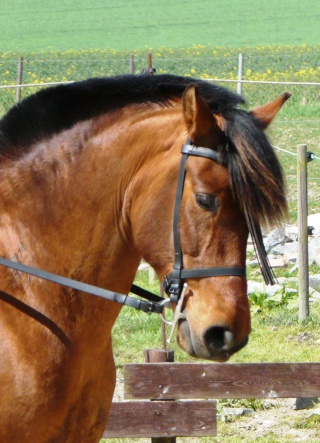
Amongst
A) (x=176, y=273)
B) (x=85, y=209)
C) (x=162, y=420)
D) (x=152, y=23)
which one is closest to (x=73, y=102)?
(x=85, y=209)

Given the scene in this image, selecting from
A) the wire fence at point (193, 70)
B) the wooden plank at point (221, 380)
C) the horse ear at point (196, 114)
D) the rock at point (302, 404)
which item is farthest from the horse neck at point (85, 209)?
the wire fence at point (193, 70)

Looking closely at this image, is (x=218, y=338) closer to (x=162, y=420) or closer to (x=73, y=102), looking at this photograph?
(x=73, y=102)

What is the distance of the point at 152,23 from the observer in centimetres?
3975

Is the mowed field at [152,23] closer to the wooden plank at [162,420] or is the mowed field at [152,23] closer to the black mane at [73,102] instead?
the wooden plank at [162,420]

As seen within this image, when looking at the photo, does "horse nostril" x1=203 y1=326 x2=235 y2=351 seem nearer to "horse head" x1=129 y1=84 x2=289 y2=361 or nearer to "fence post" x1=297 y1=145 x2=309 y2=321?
"horse head" x1=129 y1=84 x2=289 y2=361

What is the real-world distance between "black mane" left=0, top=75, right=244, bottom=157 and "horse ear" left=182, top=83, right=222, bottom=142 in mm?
256

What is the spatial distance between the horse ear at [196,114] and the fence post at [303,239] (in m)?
4.76

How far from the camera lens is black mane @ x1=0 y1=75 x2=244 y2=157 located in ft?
10.3

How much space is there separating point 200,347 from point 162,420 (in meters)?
2.62

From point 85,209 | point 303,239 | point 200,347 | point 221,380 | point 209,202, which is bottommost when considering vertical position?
point 303,239

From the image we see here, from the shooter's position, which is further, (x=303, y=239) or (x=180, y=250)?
(x=303, y=239)

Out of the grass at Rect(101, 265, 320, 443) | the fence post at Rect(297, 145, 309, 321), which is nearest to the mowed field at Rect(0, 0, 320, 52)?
the fence post at Rect(297, 145, 309, 321)

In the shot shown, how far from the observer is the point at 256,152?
283cm

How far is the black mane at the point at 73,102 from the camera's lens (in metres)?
3.13
